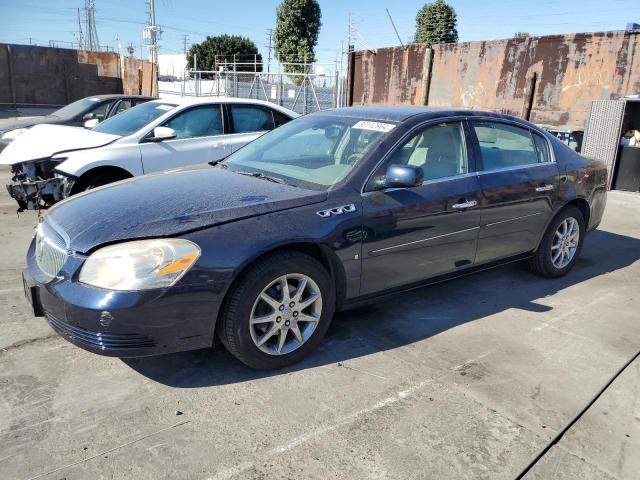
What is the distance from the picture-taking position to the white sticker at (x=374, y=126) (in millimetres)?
3729

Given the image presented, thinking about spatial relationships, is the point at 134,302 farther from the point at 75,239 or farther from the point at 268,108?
the point at 268,108

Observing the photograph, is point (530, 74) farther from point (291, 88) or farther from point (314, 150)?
point (291, 88)

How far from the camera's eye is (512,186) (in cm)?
429

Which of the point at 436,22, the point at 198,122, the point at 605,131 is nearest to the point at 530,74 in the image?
the point at 605,131

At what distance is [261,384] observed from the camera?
3043mm

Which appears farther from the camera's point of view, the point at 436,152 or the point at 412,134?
the point at 436,152

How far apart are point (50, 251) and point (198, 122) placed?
13.4ft

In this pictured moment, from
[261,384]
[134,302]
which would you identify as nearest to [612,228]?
[261,384]

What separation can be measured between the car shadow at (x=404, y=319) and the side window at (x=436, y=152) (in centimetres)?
97

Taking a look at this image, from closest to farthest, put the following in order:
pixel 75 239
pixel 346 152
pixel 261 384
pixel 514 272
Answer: pixel 75 239 → pixel 261 384 → pixel 346 152 → pixel 514 272

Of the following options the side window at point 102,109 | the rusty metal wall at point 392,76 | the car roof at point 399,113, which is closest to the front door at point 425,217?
the car roof at point 399,113

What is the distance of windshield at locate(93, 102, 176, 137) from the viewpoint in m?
6.54

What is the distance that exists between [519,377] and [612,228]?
5.21 meters

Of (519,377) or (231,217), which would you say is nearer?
(231,217)
